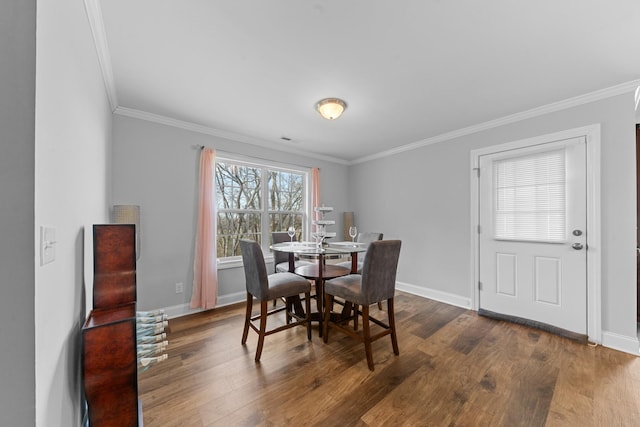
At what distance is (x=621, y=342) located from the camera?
2.21 metres

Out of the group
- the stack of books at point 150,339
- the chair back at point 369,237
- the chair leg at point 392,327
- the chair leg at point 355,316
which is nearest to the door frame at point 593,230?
the chair leg at point 392,327

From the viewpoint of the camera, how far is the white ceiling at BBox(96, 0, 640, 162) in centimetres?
142

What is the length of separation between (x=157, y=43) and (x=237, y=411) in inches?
99.2

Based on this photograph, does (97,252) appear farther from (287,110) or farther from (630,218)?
(630,218)

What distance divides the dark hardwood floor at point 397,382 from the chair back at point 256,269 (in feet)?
1.92

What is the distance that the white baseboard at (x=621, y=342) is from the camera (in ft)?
7.04

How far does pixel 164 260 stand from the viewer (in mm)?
2891

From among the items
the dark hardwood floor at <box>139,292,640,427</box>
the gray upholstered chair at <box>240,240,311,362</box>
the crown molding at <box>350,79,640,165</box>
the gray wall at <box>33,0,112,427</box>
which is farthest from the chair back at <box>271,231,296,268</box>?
the crown molding at <box>350,79,640,165</box>

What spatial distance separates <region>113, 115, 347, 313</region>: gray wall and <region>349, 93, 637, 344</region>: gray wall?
277 centimetres

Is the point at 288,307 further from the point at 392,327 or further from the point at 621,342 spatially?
the point at 621,342

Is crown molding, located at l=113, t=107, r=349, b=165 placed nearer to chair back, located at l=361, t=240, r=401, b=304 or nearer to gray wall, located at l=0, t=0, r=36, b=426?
gray wall, located at l=0, t=0, r=36, b=426

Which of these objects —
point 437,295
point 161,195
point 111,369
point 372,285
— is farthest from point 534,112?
point 161,195

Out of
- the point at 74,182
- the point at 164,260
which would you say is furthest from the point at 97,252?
the point at 164,260

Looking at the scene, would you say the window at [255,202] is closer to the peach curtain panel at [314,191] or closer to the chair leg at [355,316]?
the peach curtain panel at [314,191]
